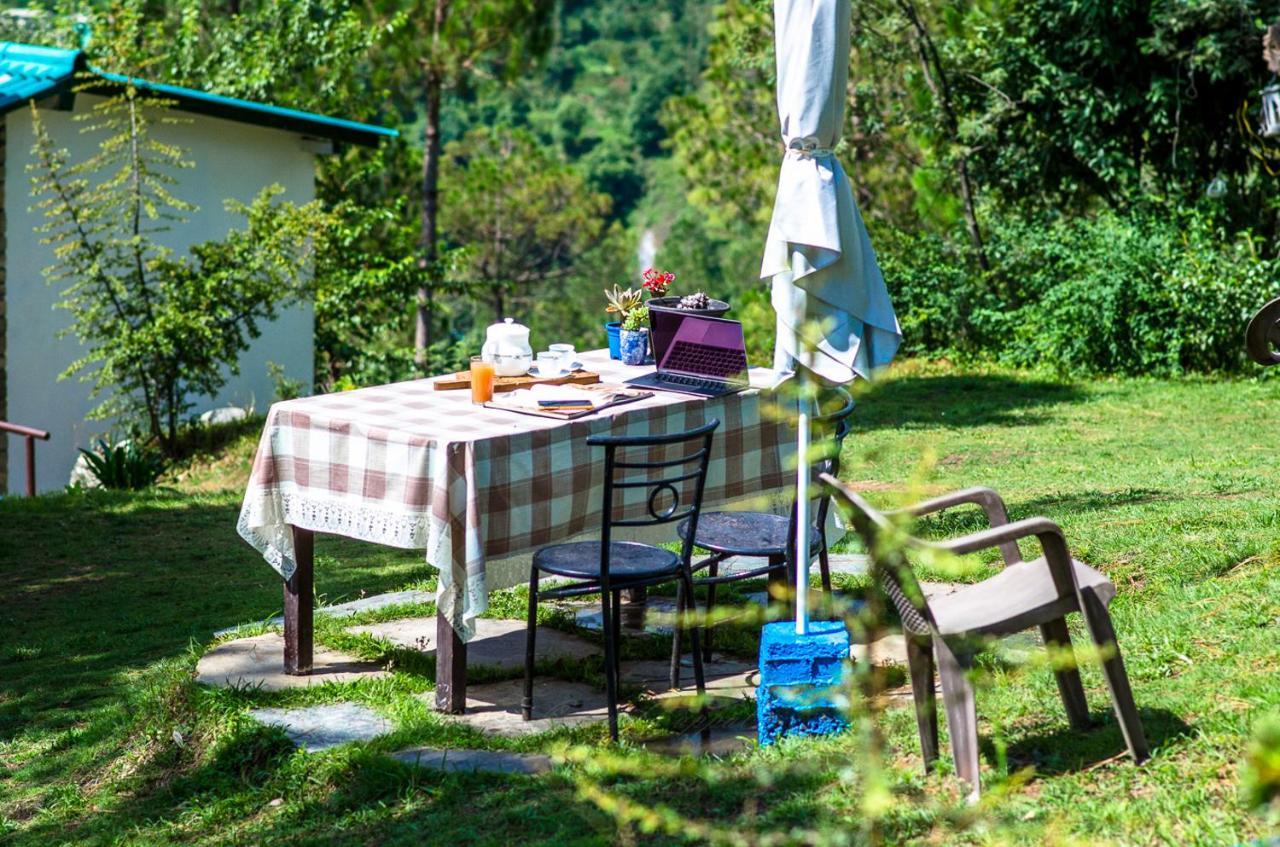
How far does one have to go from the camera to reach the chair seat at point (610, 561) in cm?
427

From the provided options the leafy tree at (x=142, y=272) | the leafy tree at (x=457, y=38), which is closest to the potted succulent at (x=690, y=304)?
the leafy tree at (x=142, y=272)

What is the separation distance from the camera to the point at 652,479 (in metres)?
4.86

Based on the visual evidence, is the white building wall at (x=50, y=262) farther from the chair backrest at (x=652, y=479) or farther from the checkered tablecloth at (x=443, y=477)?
the chair backrest at (x=652, y=479)

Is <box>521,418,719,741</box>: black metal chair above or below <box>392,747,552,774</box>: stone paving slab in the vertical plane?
above

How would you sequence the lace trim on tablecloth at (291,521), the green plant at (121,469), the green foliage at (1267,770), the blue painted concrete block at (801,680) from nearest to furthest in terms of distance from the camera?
the green foliage at (1267,770) → the blue painted concrete block at (801,680) → the lace trim on tablecloth at (291,521) → the green plant at (121,469)

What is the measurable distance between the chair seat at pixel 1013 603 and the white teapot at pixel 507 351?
215 centimetres

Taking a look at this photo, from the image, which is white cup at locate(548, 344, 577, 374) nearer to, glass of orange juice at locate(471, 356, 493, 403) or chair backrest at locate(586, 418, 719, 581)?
glass of orange juice at locate(471, 356, 493, 403)

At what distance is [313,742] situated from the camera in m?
4.17

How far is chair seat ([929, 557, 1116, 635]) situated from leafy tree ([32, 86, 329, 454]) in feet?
28.4

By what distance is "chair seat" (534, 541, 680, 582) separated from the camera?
427 cm

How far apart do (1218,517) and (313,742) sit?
390cm

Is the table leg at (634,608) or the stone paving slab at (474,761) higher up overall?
the stone paving slab at (474,761)

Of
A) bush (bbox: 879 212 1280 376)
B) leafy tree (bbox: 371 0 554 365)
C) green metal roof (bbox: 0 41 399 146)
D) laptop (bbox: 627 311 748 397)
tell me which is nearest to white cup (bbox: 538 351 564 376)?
laptop (bbox: 627 311 748 397)

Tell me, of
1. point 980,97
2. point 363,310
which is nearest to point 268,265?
point 363,310
